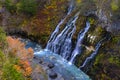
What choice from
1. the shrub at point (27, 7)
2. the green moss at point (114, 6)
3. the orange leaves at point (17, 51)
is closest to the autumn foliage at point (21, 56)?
the orange leaves at point (17, 51)

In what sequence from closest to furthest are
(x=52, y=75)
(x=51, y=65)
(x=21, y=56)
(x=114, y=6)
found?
1. (x=21, y=56)
2. (x=52, y=75)
3. (x=51, y=65)
4. (x=114, y=6)

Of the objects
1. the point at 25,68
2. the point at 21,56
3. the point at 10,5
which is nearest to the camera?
the point at 25,68

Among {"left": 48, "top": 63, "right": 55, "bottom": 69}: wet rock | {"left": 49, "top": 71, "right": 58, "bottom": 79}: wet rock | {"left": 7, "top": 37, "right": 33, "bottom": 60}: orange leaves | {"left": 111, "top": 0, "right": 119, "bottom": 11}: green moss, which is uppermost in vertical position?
{"left": 111, "top": 0, "right": 119, "bottom": 11}: green moss

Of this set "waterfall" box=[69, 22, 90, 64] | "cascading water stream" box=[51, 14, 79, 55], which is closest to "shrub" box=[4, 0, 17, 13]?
"cascading water stream" box=[51, 14, 79, 55]

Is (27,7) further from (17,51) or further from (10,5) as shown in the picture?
(17,51)

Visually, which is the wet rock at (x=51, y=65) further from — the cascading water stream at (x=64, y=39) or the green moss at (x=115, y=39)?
the green moss at (x=115, y=39)

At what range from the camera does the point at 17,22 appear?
53.0m

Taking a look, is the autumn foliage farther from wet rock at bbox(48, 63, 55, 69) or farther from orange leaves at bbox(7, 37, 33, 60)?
wet rock at bbox(48, 63, 55, 69)

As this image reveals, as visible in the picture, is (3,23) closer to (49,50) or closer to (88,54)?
(49,50)

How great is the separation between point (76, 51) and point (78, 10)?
9.32 metres

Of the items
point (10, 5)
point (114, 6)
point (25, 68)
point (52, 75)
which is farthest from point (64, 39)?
point (10, 5)

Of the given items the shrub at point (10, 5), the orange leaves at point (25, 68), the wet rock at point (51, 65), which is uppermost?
the shrub at point (10, 5)

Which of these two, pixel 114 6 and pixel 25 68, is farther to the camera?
pixel 114 6

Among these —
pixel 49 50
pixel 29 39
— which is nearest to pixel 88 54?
pixel 49 50
